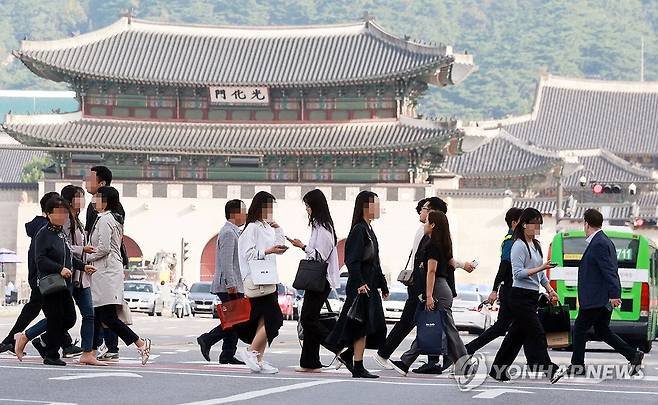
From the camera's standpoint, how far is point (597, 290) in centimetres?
1703

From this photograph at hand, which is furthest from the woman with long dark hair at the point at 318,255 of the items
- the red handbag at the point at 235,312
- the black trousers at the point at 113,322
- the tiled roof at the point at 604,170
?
the tiled roof at the point at 604,170

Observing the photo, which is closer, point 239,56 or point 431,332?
point 431,332

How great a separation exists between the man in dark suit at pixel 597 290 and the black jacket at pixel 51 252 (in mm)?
5256

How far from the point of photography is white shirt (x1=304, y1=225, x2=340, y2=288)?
16.8 metres

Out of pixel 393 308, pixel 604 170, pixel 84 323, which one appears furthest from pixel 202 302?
pixel 604 170

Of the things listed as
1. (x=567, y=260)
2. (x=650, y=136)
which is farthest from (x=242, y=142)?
(x=650, y=136)

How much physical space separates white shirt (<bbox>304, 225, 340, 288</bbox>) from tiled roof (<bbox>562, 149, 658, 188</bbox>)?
6160cm

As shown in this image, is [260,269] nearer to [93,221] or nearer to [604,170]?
[93,221]

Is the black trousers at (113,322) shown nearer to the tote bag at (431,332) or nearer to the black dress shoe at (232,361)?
the black dress shoe at (232,361)

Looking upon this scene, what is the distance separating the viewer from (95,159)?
194 ft

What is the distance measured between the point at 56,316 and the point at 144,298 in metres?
30.0

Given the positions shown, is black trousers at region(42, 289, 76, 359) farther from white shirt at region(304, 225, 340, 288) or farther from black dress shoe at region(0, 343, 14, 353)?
white shirt at region(304, 225, 340, 288)

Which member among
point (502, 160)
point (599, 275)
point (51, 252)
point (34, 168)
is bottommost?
point (599, 275)

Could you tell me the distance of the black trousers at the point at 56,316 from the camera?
1677cm
